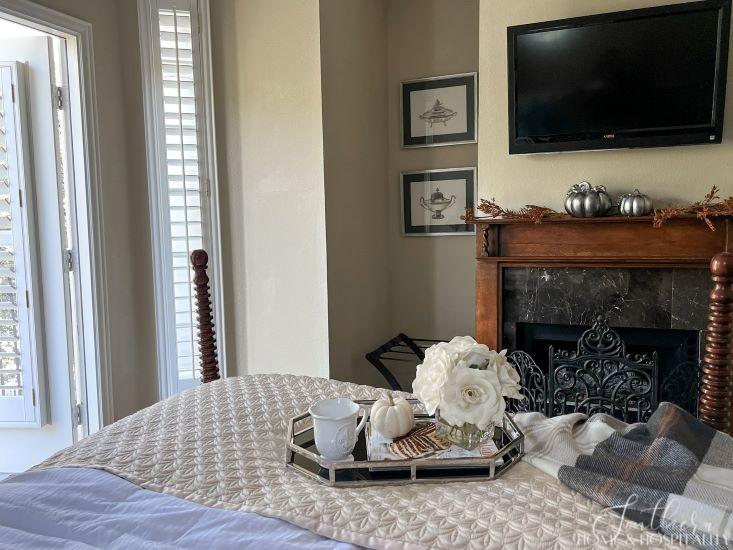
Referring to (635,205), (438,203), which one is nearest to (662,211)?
(635,205)

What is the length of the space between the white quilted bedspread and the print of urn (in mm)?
2379

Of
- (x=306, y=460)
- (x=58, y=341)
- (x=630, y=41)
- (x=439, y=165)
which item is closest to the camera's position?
(x=306, y=460)

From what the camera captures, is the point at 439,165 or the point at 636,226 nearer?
the point at 636,226

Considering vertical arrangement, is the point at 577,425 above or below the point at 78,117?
below

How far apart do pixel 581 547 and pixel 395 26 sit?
3459mm

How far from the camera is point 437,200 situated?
3568 mm

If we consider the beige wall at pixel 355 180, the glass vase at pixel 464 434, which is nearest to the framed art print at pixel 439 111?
the beige wall at pixel 355 180

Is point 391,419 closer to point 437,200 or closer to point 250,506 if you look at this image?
point 250,506

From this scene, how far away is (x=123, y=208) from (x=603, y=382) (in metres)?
2.46

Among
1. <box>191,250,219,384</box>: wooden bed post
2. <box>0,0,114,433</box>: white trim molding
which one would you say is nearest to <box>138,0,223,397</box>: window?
<box>0,0,114,433</box>: white trim molding

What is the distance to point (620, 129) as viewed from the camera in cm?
253

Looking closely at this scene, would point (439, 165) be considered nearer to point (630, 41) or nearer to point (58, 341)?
point (630, 41)

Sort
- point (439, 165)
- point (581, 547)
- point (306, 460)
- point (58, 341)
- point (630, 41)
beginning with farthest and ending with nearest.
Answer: point (439, 165) → point (58, 341) → point (630, 41) → point (306, 460) → point (581, 547)

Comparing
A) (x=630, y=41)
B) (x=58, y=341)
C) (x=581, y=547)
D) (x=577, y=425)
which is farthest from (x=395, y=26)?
(x=581, y=547)
